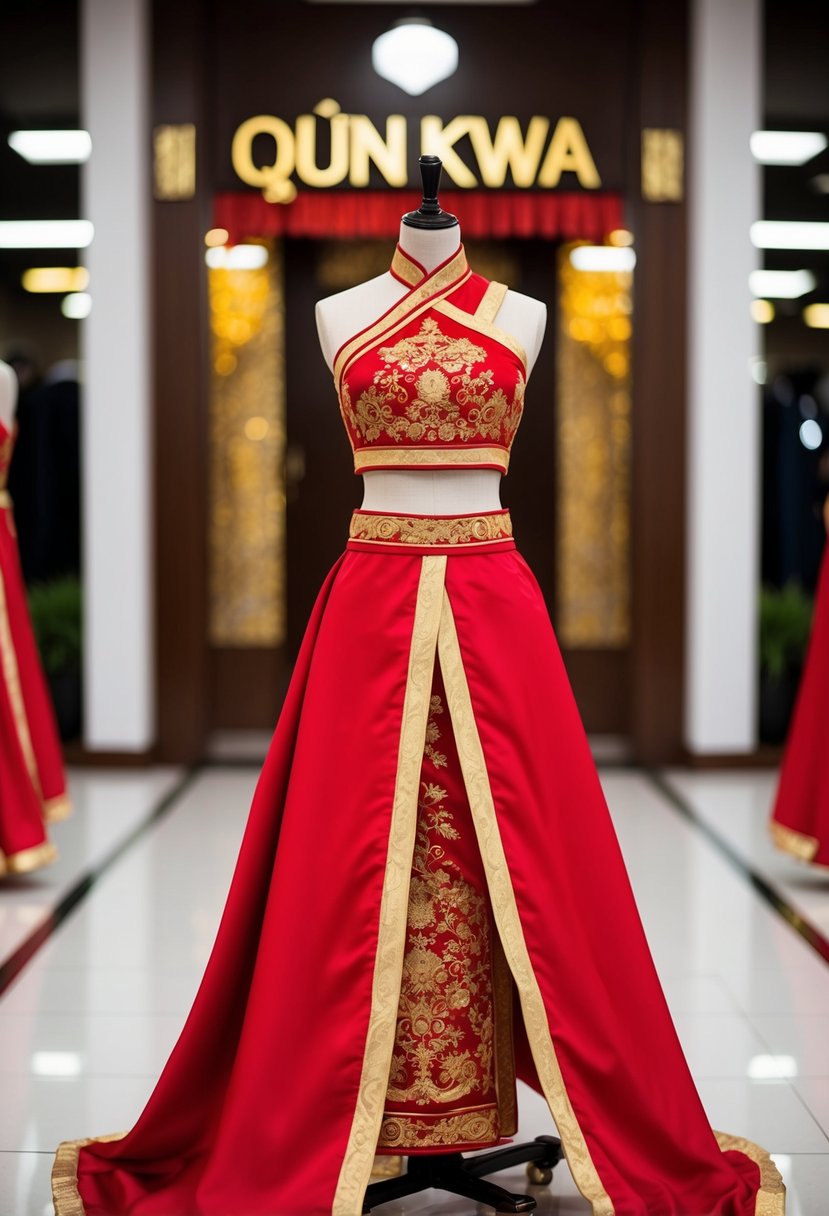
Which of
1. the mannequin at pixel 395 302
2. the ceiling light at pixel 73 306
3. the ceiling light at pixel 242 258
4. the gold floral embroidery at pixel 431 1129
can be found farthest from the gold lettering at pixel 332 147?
the gold floral embroidery at pixel 431 1129

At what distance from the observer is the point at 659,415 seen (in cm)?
581

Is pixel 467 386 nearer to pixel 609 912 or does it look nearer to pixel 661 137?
pixel 609 912

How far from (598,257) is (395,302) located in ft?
15.1

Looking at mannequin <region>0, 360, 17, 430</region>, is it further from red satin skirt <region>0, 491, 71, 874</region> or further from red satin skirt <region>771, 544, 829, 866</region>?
red satin skirt <region>771, 544, 829, 866</region>

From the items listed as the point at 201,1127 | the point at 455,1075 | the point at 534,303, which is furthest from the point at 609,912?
the point at 534,303

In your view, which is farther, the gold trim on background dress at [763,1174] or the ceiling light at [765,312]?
the ceiling light at [765,312]

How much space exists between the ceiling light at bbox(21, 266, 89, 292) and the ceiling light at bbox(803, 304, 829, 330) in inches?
120

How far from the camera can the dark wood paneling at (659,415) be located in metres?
5.74

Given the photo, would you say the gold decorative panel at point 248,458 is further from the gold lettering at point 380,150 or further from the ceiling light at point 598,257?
the ceiling light at point 598,257

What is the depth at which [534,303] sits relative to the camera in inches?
79.4

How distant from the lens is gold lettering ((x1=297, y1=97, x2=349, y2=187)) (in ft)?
19.0

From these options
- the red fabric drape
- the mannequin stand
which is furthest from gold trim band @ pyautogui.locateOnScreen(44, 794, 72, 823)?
the red fabric drape

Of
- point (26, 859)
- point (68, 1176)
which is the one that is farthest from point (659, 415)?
point (68, 1176)

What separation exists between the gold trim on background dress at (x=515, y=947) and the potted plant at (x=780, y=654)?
4.23 metres
